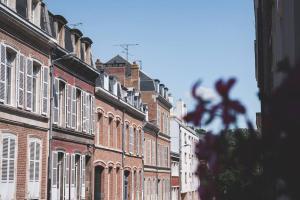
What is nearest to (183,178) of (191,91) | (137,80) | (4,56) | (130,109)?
(137,80)

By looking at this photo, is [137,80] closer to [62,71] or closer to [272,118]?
[62,71]

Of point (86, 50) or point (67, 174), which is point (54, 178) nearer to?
point (67, 174)

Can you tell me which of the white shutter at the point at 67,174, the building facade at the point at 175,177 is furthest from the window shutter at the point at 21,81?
the building facade at the point at 175,177

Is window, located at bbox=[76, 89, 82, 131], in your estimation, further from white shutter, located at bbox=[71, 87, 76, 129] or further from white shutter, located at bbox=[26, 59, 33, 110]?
Result: white shutter, located at bbox=[26, 59, 33, 110]

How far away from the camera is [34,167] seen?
19500 mm

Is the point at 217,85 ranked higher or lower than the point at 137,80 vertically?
lower

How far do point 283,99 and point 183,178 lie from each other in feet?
187

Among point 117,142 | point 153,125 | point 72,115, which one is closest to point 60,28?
point 72,115

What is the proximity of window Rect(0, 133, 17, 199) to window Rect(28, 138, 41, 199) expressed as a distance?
1.29 meters

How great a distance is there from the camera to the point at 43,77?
20547 millimetres

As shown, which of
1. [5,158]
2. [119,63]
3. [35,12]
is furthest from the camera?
[119,63]

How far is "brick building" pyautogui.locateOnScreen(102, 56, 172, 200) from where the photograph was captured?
42.3 metres

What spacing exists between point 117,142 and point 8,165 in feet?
49.7

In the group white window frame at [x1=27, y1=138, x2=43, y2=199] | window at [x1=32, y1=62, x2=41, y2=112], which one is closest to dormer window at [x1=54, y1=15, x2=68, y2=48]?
window at [x1=32, y1=62, x2=41, y2=112]
